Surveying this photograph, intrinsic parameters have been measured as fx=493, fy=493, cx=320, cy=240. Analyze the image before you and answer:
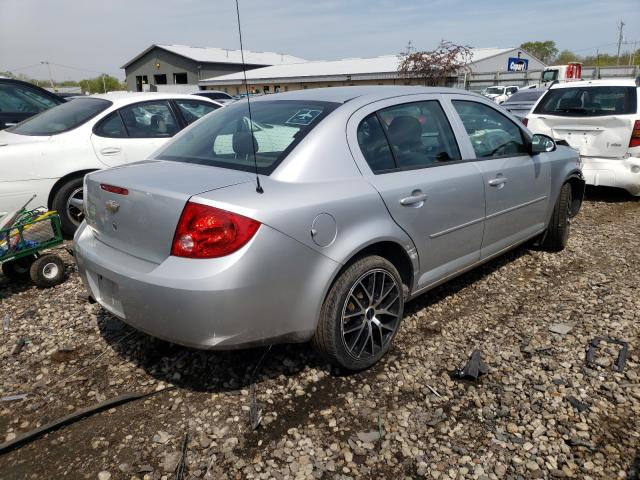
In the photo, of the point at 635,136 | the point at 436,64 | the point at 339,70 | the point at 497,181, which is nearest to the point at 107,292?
the point at 497,181

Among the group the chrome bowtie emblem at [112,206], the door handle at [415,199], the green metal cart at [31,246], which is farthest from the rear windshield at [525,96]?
the chrome bowtie emblem at [112,206]

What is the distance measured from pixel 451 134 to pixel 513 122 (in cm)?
99

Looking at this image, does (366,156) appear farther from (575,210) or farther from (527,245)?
(575,210)

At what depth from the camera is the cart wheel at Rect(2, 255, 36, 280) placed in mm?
4427

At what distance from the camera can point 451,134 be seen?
357 cm

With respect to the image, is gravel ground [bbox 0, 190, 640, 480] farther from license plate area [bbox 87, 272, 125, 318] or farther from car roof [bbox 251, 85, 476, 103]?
car roof [bbox 251, 85, 476, 103]

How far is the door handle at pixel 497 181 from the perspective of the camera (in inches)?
146

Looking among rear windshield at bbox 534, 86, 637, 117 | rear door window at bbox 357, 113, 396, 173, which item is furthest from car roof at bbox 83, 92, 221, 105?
rear windshield at bbox 534, 86, 637, 117

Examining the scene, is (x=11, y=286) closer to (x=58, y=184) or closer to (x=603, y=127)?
(x=58, y=184)

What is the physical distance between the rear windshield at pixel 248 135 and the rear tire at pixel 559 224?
2.95m

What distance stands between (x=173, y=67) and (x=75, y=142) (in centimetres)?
5130

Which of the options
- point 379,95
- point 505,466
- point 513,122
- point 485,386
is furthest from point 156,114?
point 505,466

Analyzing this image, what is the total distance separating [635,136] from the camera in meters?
6.62

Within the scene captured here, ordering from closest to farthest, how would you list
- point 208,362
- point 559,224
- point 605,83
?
point 208,362, point 559,224, point 605,83
